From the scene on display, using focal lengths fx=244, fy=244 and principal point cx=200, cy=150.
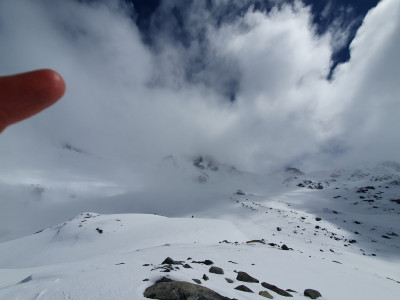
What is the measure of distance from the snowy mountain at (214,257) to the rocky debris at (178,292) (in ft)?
0.30

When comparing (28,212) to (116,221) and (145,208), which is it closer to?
(145,208)

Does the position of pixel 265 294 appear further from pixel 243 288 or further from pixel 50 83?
pixel 50 83

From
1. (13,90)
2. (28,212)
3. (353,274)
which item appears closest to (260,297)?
(13,90)

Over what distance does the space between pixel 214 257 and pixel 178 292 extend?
8.17 m

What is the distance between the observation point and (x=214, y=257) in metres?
15.1

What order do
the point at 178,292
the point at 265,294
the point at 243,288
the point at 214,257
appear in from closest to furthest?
the point at 178,292 < the point at 265,294 < the point at 243,288 < the point at 214,257

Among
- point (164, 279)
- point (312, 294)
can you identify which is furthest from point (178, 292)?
point (312, 294)

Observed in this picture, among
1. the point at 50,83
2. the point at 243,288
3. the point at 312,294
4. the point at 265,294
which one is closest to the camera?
the point at 50,83

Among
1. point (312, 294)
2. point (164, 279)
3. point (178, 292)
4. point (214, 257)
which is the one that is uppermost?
point (214, 257)

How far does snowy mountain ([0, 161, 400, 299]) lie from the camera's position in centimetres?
867

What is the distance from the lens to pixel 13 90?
76.9 inches

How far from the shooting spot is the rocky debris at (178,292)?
720 centimetres

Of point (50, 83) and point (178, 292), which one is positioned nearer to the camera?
point (50, 83)

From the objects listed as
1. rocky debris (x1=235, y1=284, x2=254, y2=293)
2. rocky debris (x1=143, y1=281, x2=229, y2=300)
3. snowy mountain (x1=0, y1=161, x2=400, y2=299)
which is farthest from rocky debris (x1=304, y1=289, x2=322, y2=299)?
rocky debris (x1=143, y1=281, x2=229, y2=300)
